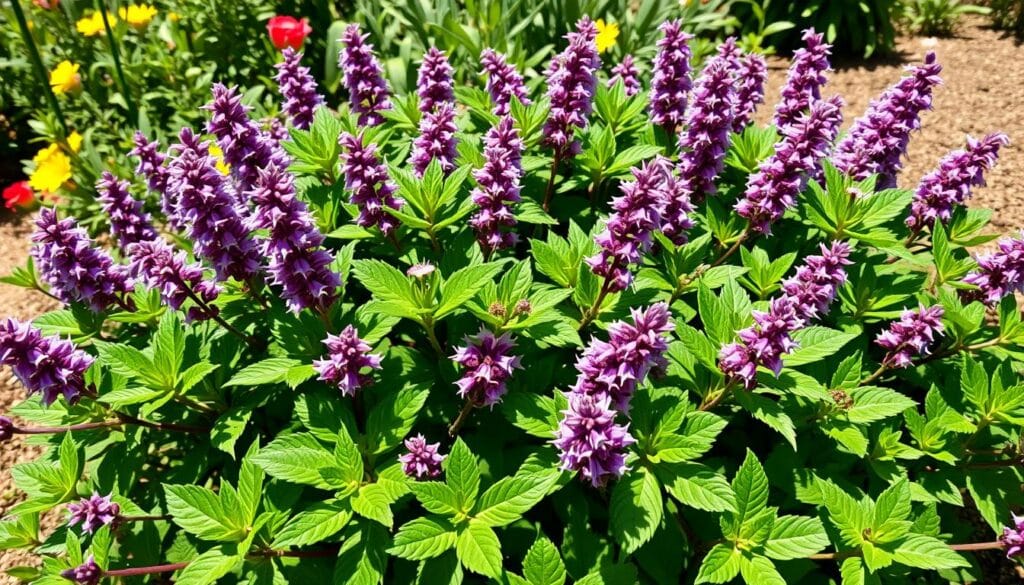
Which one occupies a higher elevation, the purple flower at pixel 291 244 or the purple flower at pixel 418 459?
the purple flower at pixel 291 244

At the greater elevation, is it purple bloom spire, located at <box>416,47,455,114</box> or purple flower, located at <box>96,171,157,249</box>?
purple bloom spire, located at <box>416,47,455,114</box>

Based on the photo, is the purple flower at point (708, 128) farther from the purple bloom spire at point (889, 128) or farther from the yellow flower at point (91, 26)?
the yellow flower at point (91, 26)

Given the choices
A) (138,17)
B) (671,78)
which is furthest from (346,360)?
(138,17)

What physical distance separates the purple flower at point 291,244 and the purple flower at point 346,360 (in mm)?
278

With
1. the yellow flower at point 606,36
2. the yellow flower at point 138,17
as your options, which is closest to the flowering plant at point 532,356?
the yellow flower at point 606,36

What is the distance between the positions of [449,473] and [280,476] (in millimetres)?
648

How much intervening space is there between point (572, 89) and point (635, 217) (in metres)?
1.09

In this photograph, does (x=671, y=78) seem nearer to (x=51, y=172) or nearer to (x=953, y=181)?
(x=953, y=181)

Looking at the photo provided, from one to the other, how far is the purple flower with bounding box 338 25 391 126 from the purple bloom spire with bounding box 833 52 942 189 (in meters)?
2.67

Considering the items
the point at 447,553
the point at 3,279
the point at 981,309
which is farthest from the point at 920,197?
the point at 3,279

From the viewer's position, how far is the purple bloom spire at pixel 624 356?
2277 mm

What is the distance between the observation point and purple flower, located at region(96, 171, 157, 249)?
3.36 meters

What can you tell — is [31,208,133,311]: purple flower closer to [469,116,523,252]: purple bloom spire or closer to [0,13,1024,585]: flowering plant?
[0,13,1024,585]: flowering plant

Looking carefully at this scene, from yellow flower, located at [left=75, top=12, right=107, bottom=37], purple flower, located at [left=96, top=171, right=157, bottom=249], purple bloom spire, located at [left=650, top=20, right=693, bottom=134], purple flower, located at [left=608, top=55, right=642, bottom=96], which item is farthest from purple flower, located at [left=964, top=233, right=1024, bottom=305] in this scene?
yellow flower, located at [left=75, top=12, right=107, bottom=37]
